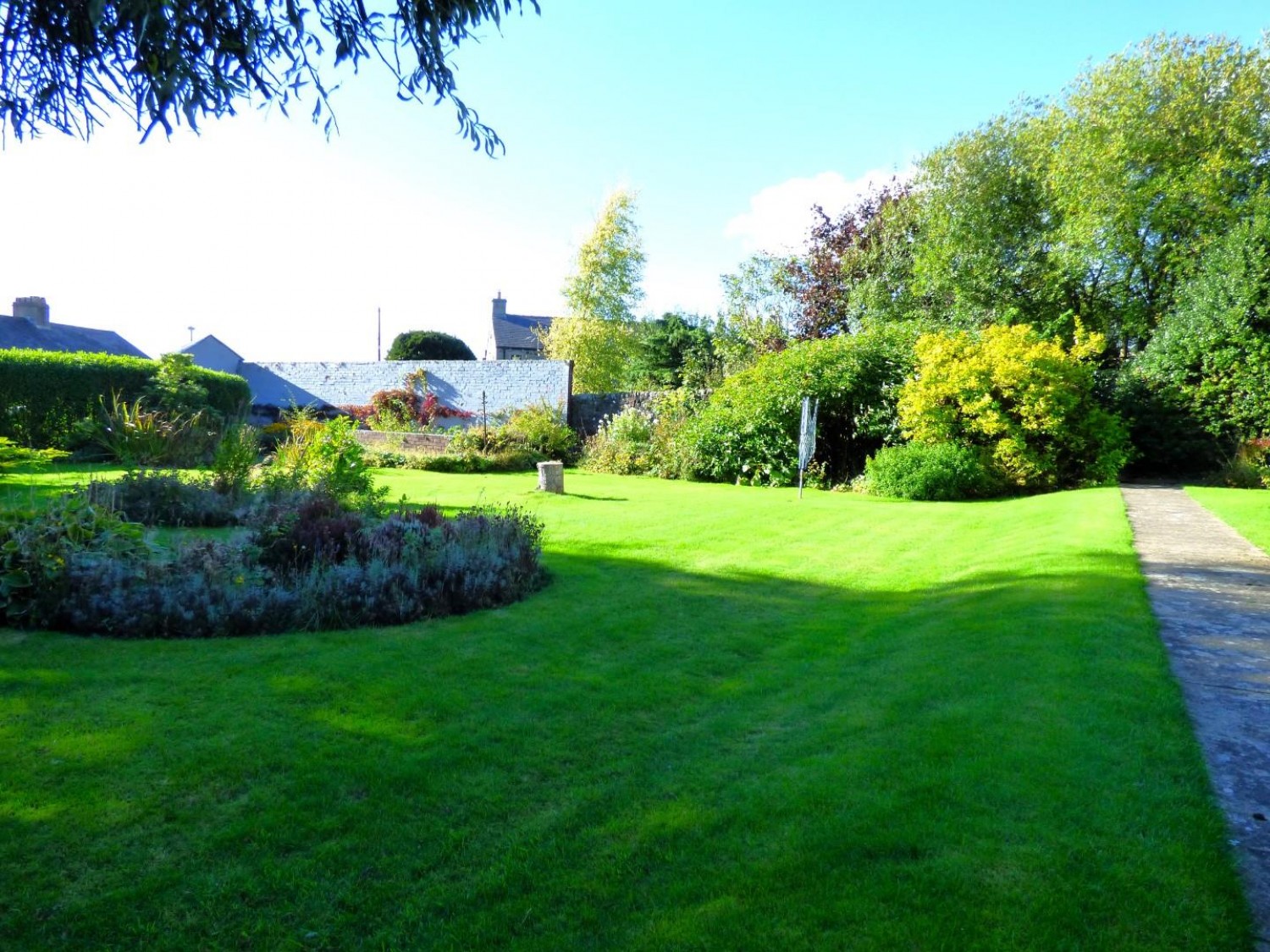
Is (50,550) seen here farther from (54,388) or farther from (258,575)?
(54,388)

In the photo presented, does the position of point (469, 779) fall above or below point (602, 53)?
below

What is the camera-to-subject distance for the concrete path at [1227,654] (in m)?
2.65

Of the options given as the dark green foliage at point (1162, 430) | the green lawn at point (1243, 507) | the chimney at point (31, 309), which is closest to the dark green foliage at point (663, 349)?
the dark green foliage at point (1162, 430)

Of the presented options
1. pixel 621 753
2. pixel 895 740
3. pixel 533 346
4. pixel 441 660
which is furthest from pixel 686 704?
pixel 533 346

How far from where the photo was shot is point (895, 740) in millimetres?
3492

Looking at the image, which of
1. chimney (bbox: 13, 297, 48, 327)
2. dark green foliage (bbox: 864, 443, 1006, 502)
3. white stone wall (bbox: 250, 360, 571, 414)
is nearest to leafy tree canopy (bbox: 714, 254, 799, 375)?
white stone wall (bbox: 250, 360, 571, 414)

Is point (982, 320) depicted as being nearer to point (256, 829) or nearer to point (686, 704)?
point (686, 704)

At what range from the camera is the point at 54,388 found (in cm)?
1670

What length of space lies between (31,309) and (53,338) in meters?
1.95

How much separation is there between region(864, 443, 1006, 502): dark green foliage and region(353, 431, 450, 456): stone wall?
30.4 ft

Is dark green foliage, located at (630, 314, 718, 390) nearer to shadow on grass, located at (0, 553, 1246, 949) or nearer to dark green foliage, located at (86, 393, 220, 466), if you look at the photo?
dark green foliage, located at (86, 393, 220, 466)

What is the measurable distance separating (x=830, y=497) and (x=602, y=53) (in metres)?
10.00

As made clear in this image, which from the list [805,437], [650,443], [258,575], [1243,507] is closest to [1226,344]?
[1243,507]

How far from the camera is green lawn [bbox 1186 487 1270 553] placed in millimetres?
8914
